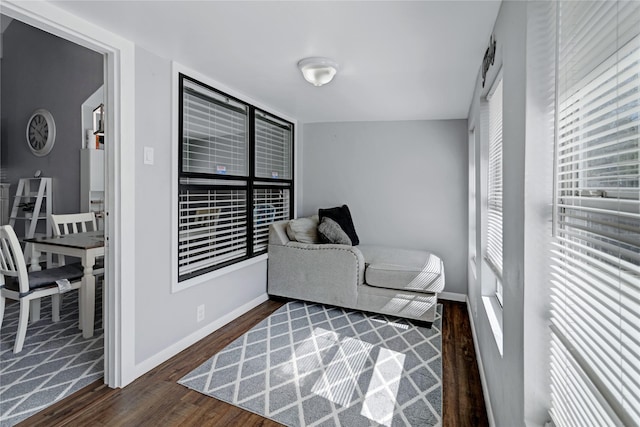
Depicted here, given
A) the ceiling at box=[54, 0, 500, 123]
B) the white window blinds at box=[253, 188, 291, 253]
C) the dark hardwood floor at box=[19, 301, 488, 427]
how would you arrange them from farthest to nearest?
the white window blinds at box=[253, 188, 291, 253] < the dark hardwood floor at box=[19, 301, 488, 427] < the ceiling at box=[54, 0, 500, 123]

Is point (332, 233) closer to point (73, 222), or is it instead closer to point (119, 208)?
point (119, 208)

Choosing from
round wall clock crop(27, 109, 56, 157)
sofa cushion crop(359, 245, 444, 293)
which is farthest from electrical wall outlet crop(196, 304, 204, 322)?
round wall clock crop(27, 109, 56, 157)

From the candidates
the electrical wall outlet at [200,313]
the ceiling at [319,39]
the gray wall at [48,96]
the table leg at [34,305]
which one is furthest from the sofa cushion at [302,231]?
the gray wall at [48,96]

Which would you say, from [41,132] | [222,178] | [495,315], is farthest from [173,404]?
[41,132]

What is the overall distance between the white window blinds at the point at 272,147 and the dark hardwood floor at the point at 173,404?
81.2 inches

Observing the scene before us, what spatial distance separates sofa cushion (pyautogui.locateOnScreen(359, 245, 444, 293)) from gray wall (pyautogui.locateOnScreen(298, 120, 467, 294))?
0.64 meters

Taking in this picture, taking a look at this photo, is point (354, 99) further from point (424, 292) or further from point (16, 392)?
point (16, 392)

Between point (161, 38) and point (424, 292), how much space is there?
9.59 ft

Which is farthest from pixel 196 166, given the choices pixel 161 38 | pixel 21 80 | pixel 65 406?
pixel 21 80

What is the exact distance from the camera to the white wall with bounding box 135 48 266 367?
2193mm

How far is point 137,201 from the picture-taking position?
2.18 m

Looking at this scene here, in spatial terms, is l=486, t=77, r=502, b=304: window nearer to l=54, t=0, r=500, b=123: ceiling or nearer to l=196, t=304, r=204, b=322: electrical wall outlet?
l=54, t=0, r=500, b=123: ceiling

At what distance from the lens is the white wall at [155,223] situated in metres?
2.19

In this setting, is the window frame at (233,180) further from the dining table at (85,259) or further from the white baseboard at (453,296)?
the white baseboard at (453,296)
